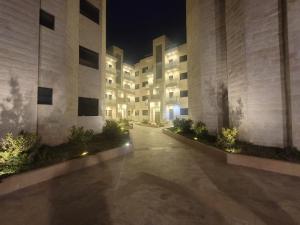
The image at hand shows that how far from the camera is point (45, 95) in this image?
9648 mm

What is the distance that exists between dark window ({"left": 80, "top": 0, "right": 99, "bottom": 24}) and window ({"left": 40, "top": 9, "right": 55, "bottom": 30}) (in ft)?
14.9

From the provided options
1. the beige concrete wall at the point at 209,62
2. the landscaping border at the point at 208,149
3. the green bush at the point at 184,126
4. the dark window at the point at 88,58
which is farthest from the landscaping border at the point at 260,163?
the dark window at the point at 88,58

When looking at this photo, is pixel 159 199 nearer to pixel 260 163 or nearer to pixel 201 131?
pixel 260 163

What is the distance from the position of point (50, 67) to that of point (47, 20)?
113 inches

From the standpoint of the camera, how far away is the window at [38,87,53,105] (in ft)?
30.8

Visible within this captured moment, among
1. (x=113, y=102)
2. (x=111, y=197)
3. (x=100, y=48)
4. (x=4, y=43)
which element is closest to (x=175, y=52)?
(x=113, y=102)

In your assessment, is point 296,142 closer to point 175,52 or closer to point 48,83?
point 48,83

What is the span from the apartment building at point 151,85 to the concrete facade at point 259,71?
16.5m

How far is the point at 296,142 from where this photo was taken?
7906 millimetres

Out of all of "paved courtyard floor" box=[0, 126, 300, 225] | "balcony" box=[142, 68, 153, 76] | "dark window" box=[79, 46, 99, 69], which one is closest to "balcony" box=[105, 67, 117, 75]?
"balcony" box=[142, 68, 153, 76]

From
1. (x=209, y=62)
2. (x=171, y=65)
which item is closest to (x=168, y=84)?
(x=171, y=65)

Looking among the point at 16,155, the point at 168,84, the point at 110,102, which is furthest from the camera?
the point at 110,102

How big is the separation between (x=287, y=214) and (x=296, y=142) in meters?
5.56

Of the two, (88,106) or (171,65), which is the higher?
(171,65)
